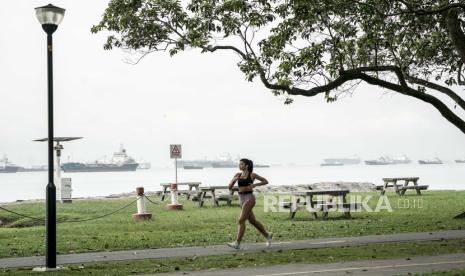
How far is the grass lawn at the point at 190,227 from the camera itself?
15.5 metres

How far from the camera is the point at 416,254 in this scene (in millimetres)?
12617

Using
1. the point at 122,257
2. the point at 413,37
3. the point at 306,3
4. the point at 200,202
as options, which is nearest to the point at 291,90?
the point at 306,3

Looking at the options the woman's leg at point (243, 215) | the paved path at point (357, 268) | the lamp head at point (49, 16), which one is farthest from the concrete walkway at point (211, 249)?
the lamp head at point (49, 16)

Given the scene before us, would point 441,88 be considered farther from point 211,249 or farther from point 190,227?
point 211,249

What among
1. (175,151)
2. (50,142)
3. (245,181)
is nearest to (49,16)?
(50,142)

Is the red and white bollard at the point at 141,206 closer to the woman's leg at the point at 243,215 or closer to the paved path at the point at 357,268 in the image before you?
the woman's leg at the point at 243,215

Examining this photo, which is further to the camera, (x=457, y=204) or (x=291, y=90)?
(x=457, y=204)

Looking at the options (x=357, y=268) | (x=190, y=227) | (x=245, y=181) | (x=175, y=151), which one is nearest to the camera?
(x=357, y=268)

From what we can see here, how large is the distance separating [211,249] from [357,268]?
3.92 m

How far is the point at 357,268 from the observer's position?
35.8 feet

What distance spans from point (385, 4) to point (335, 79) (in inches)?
92.8

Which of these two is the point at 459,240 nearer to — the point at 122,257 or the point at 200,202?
the point at 122,257

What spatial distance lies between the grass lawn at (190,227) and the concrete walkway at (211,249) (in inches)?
31.7

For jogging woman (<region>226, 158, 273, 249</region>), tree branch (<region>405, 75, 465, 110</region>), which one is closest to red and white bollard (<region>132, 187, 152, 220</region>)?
jogging woman (<region>226, 158, 273, 249</region>)
